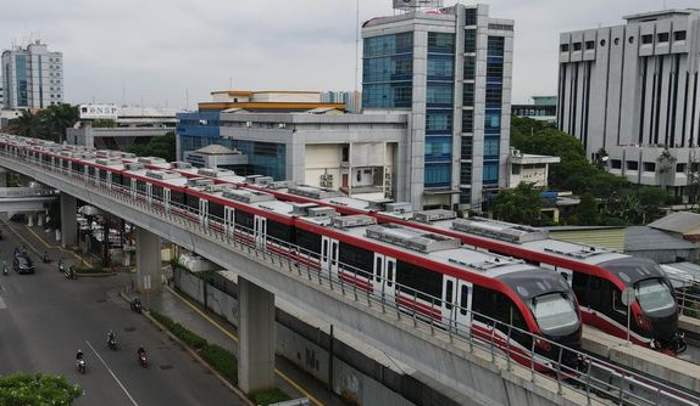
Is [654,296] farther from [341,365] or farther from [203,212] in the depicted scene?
[203,212]

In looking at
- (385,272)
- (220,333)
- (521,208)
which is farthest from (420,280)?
(521,208)

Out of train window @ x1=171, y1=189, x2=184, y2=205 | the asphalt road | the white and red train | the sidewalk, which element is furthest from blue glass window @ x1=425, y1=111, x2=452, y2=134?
train window @ x1=171, y1=189, x2=184, y2=205

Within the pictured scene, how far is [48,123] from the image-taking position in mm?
124188

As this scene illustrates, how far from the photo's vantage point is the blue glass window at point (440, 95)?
75625 mm

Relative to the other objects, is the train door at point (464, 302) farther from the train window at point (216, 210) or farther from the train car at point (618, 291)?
the train window at point (216, 210)

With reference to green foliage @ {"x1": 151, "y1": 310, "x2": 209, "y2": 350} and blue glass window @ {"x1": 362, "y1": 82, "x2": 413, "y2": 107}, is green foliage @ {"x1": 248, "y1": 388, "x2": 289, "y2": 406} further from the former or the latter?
blue glass window @ {"x1": 362, "y1": 82, "x2": 413, "y2": 107}

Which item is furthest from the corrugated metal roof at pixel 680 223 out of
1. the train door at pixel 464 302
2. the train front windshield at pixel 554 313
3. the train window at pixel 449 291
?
the train door at pixel 464 302

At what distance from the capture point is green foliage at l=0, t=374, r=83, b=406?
20.6 meters

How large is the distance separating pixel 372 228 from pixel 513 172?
2435 inches

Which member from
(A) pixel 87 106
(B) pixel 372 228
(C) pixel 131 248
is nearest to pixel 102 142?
(A) pixel 87 106

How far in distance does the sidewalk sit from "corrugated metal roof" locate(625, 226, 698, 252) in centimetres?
2256

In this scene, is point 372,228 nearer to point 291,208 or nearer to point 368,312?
point 368,312

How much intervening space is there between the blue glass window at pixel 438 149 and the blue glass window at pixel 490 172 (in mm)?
5695

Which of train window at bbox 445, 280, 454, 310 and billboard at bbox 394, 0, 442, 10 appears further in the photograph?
billboard at bbox 394, 0, 442, 10
